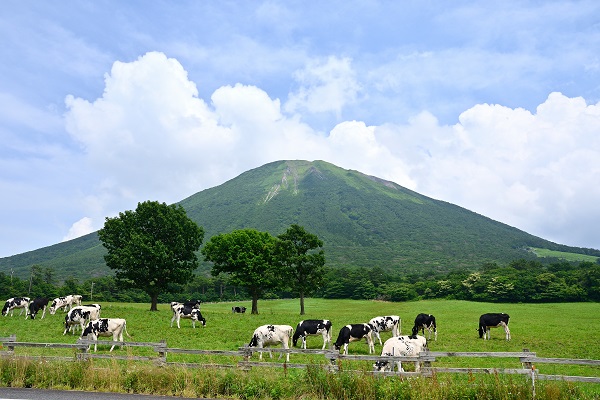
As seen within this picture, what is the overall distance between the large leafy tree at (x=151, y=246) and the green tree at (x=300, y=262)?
A: 905 centimetres

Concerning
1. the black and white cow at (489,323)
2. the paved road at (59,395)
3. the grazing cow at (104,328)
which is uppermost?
the grazing cow at (104,328)

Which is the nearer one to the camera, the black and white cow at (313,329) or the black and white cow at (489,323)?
the black and white cow at (313,329)

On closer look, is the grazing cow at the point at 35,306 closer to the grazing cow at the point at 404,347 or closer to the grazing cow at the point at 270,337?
the grazing cow at the point at 270,337

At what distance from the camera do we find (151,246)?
42469mm

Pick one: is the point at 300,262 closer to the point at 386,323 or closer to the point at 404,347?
the point at 386,323

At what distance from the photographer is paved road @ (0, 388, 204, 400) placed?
1093 centimetres

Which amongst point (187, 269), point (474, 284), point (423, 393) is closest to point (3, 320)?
point (187, 269)

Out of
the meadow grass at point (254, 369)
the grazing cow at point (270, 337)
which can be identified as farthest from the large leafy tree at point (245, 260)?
the grazing cow at point (270, 337)

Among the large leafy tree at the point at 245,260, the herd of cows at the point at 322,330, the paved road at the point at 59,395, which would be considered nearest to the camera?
the paved road at the point at 59,395

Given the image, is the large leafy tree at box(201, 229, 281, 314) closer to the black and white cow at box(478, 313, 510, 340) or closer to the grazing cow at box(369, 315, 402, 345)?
the grazing cow at box(369, 315, 402, 345)

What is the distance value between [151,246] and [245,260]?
941cm

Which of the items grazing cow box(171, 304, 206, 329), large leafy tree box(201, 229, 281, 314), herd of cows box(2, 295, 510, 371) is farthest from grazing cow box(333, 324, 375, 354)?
large leafy tree box(201, 229, 281, 314)

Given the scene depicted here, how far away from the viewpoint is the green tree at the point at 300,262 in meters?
46.4

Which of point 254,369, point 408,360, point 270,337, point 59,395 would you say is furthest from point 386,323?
point 59,395
